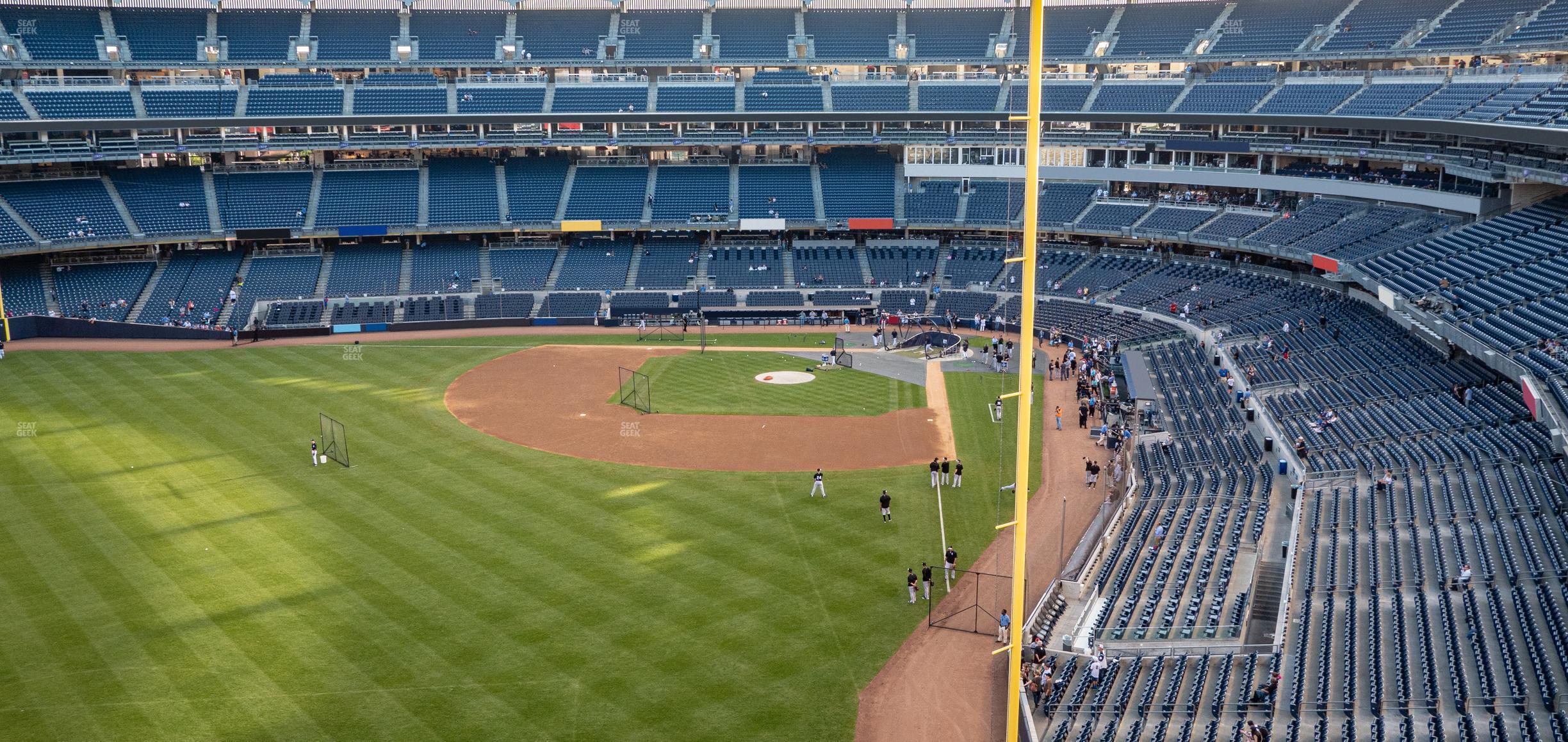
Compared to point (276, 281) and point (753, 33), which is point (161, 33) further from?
point (753, 33)

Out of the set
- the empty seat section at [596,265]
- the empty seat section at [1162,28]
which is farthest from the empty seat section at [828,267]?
the empty seat section at [1162,28]

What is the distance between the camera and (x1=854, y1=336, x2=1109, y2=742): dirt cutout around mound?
22656 mm

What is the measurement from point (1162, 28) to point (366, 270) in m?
52.9

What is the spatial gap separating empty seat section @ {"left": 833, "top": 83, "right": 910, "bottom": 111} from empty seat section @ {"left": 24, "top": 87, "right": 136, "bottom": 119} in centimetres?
4323

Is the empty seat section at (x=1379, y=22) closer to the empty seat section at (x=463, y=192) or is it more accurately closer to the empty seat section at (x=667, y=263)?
the empty seat section at (x=667, y=263)

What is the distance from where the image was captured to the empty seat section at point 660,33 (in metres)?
75.9

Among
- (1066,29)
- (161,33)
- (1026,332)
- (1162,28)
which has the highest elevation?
(1066,29)

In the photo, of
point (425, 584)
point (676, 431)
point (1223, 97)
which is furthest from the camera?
point (1223, 97)

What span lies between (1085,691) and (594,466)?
67.5 ft

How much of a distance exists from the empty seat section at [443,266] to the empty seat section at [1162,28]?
142 ft

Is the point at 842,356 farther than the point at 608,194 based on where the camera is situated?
No

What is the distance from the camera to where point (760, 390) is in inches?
1970

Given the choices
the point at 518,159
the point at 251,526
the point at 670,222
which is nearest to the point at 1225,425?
the point at 251,526

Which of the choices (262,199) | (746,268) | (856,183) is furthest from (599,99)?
(262,199)
